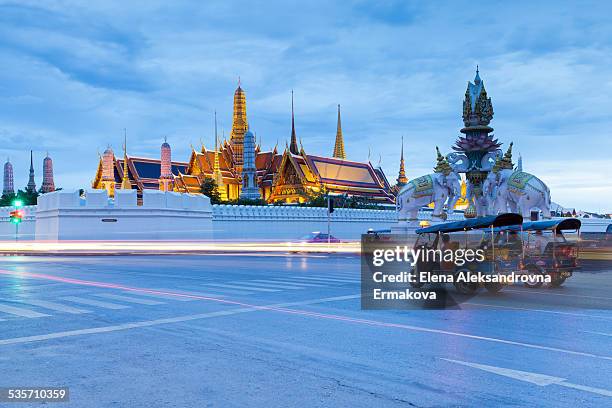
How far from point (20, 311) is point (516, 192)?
28.7 m

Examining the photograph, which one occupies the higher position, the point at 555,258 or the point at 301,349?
the point at 555,258

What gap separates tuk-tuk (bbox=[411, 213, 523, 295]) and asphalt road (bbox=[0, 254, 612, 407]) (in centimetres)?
65

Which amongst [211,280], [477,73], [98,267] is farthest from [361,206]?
[211,280]

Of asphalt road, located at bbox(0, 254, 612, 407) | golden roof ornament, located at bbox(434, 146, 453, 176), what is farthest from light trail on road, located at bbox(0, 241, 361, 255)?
asphalt road, located at bbox(0, 254, 612, 407)

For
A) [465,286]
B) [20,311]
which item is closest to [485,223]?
[465,286]

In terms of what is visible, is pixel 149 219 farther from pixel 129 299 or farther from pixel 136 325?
pixel 136 325

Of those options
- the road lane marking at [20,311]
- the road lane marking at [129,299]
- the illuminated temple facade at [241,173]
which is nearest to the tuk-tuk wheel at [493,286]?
the road lane marking at [129,299]

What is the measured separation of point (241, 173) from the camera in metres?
81.6

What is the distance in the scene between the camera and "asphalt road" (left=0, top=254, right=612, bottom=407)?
231 inches

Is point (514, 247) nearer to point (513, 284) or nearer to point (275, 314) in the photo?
point (513, 284)

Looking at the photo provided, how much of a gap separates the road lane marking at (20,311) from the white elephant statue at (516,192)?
28119 millimetres

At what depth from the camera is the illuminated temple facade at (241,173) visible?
252ft

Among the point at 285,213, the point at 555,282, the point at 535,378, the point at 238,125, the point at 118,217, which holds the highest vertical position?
the point at 238,125

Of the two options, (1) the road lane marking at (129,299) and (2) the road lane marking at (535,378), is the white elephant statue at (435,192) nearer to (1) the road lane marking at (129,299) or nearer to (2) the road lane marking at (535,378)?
(1) the road lane marking at (129,299)
